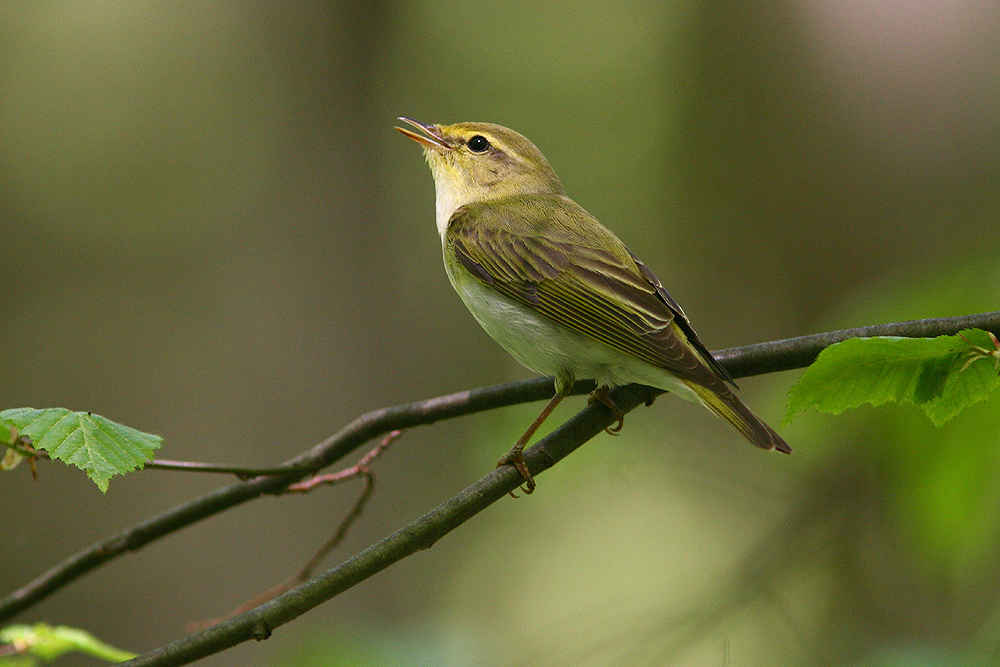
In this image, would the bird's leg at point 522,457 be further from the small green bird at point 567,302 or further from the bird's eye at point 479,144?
the bird's eye at point 479,144

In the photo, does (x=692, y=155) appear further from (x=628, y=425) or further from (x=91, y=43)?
(x=91, y=43)

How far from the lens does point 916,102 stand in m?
6.18

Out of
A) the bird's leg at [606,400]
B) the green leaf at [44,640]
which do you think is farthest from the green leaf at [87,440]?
the bird's leg at [606,400]

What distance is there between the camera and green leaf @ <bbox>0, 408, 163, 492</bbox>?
175cm

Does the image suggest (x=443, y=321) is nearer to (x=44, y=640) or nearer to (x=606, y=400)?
(x=606, y=400)

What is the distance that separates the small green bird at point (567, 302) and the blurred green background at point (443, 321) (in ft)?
2.07

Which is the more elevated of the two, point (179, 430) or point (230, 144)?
point (230, 144)

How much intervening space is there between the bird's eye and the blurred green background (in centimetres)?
136

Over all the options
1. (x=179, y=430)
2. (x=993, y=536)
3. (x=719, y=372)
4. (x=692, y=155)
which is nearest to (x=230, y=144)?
(x=179, y=430)

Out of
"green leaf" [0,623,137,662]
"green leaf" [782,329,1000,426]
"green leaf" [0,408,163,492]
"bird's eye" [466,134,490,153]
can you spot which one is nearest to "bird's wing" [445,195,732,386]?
"bird's eye" [466,134,490,153]

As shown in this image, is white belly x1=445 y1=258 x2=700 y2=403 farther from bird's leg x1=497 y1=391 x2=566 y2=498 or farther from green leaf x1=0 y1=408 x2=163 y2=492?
green leaf x1=0 y1=408 x2=163 y2=492

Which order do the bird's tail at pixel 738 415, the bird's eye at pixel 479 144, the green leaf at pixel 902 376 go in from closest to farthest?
the green leaf at pixel 902 376 → the bird's tail at pixel 738 415 → the bird's eye at pixel 479 144

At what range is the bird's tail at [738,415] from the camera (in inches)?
94.7

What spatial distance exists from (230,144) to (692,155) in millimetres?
4743
